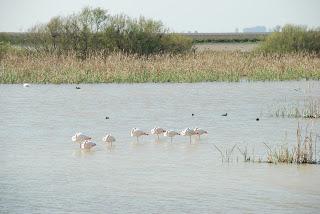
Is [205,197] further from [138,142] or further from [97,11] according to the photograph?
[97,11]

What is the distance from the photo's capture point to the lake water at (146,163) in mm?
10211

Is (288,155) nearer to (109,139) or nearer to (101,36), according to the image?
(109,139)

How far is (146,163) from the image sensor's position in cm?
1288

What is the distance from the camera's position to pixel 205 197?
10.4 m

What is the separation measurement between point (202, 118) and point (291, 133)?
330 cm

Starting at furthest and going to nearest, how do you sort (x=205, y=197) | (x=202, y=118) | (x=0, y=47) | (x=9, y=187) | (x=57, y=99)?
1. (x=0, y=47)
2. (x=57, y=99)
3. (x=202, y=118)
4. (x=9, y=187)
5. (x=205, y=197)

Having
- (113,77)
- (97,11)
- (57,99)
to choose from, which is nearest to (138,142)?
(57,99)

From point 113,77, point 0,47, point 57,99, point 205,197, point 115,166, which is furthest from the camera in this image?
point 0,47

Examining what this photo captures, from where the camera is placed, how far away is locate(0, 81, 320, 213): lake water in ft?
33.5

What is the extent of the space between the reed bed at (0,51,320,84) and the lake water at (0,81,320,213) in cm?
557

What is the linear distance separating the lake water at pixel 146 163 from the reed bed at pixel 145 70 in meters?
5.57

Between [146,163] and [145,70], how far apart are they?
16903 mm

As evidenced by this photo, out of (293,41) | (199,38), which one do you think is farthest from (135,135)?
(199,38)

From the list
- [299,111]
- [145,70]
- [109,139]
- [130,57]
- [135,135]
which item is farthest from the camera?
[130,57]
